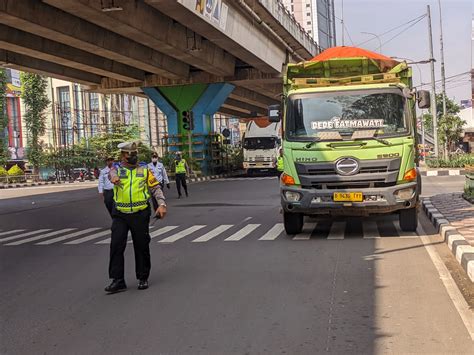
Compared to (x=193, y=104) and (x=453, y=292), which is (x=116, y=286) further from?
(x=193, y=104)

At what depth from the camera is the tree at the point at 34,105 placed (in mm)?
54656

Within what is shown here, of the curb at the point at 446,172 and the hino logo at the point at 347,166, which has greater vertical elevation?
the hino logo at the point at 347,166

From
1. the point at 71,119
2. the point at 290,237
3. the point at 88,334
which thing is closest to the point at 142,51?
the point at 290,237

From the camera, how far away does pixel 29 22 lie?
18531 mm

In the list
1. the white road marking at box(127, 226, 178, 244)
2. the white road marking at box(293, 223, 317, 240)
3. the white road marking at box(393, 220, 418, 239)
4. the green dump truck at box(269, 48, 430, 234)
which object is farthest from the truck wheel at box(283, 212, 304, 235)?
the white road marking at box(127, 226, 178, 244)

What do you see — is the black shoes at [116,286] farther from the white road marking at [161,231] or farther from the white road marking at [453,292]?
the white road marking at [161,231]

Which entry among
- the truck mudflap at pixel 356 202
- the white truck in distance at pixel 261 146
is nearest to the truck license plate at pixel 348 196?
the truck mudflap at pixel 356 202

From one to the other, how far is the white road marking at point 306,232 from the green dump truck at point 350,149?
0.17 m

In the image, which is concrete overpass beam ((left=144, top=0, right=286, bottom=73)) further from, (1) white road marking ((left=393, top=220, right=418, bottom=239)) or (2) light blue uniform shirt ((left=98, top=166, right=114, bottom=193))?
(1) white road marking ((left=393, top=220, right=418, bottom=239))

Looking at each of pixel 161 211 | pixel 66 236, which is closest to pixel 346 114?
pixel 161 211

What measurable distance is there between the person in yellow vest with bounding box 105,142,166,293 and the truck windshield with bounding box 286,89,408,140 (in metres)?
4.07

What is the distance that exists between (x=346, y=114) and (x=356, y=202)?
155 cm

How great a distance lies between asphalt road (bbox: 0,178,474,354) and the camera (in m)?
4.96

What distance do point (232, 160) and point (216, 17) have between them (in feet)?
82.8
